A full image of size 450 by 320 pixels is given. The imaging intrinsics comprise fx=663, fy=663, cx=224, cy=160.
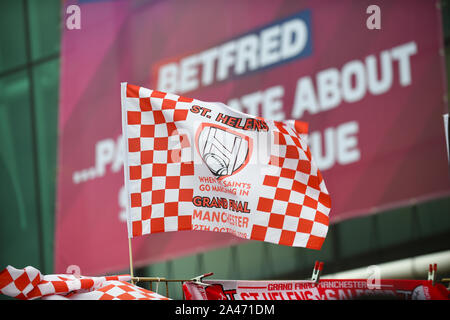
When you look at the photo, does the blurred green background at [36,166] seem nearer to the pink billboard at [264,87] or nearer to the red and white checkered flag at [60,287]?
the pink billboard at [264,87]

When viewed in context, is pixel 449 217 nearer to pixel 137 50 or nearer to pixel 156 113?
Result: pixel 156 113

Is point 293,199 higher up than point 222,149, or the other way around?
point 222,149

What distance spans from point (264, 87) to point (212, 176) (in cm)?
401

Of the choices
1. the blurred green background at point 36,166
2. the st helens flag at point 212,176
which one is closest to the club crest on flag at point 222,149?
the st helens flag at point 212,176

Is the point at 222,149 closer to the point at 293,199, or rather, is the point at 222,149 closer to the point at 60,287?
the point at 293,199

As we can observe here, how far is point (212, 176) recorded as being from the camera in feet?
14.5

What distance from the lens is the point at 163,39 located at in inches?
353

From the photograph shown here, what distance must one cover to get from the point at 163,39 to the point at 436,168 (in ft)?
13.0

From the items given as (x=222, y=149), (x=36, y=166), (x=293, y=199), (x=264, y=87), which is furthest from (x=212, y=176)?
(x=36, y=166)

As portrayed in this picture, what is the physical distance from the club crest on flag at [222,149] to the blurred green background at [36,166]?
3709 millimetres

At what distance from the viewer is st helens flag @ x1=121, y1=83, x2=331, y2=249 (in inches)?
172

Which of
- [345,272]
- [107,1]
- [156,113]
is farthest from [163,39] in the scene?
[156,113]

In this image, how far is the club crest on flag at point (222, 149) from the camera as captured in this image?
4.43m
